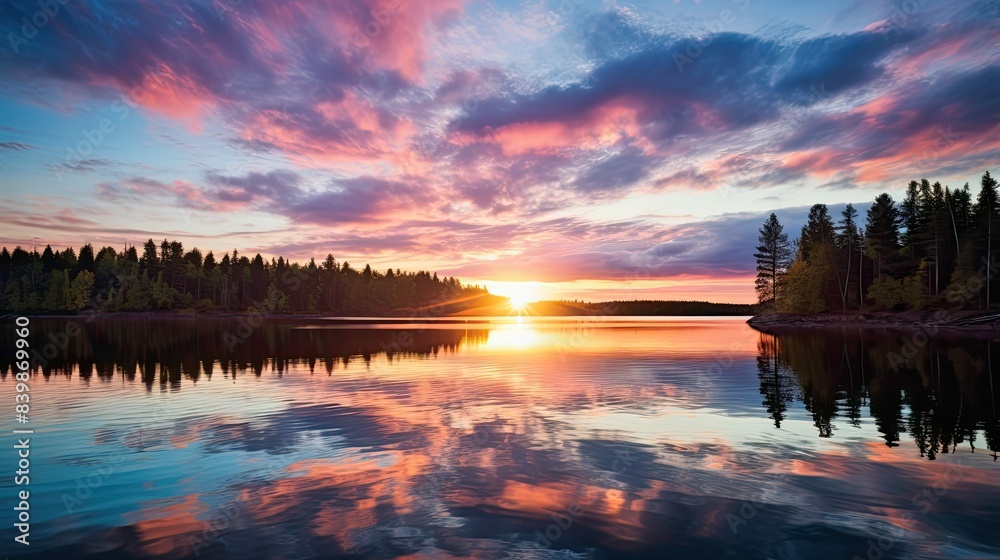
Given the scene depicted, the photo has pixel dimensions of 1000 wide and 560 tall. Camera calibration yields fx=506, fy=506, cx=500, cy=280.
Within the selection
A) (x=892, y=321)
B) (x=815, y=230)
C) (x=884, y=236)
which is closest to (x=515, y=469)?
(x=892, y=321)

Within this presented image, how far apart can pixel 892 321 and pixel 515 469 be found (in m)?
126

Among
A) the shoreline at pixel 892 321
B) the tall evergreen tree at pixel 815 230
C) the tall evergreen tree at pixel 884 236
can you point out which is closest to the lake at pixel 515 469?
the shoreline at pixel 892 321

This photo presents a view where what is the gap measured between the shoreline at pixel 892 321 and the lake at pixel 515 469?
69240 millimetres

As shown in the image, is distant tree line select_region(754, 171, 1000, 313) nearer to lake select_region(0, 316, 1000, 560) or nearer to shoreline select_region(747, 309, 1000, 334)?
shoreline select_region(747, 309, 1000, 334)

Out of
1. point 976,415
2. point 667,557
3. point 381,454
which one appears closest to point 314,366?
point 381,454

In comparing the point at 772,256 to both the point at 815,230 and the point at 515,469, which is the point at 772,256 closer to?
the point at 815,230

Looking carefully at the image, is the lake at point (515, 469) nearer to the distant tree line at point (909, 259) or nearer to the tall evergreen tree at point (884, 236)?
the distant tree line at point (909, 259)

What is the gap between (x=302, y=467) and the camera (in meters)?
17.1

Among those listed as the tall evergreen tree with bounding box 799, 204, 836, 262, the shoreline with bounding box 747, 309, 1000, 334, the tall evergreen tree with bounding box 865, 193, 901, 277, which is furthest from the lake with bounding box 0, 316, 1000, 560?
the tall evergreen tree with bounding box 799, 204, 836, 262

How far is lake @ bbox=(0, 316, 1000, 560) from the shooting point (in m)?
11.5

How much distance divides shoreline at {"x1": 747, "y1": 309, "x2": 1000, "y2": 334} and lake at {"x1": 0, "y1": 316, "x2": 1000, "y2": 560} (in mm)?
69240

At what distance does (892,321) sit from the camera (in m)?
110

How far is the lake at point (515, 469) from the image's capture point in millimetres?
11500

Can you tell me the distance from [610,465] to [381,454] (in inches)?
323
